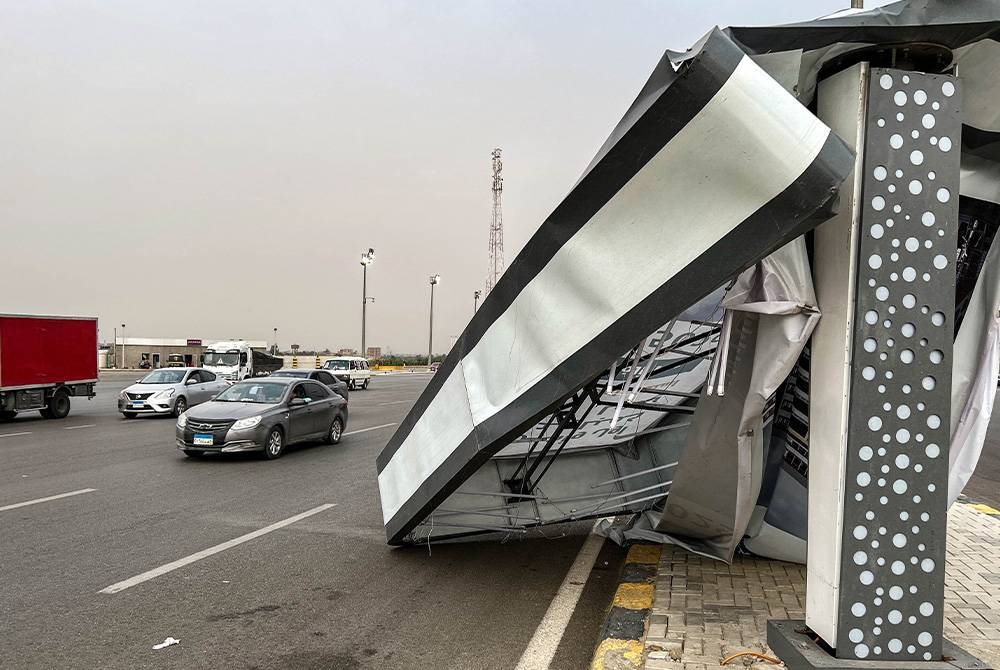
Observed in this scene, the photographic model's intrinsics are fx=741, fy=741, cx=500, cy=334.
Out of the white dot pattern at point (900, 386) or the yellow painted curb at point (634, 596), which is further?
the yellow painted curb at point (634, 596)

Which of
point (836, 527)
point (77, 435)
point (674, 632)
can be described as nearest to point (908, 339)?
point (836, 527)

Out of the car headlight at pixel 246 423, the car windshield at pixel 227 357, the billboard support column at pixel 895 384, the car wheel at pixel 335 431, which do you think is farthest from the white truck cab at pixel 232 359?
the billboard support column at pixel 895 384

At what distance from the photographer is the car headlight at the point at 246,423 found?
42.3 ft

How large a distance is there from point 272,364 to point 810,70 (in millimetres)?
39015

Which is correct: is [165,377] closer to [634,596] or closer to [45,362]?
[45,362]

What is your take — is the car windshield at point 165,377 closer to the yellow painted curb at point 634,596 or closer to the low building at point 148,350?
the yellow painted curb at point 634,596

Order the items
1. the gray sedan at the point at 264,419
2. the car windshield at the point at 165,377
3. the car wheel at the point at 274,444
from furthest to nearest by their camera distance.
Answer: the car windshield at the point at 165,377, the car wheel at the point at 274,444, the gray sedan at the point at 264,419

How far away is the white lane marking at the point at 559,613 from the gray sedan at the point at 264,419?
7.53 meters

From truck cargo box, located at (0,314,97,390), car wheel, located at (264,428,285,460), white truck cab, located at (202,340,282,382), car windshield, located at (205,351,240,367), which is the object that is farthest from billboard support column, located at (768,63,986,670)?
car windshield, located at (205,351,240,367)

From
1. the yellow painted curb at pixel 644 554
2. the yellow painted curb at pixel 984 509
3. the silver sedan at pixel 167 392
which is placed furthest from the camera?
the silver sedan at pixel 167 392

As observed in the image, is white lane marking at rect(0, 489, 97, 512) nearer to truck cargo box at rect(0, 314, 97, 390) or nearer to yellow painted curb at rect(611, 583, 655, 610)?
yellow painted curb at rect(611, 583, 655, 610)

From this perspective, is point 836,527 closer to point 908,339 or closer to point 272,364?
point 908,339

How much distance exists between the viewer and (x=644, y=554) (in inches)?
263

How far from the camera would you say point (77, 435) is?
16.6 metres
